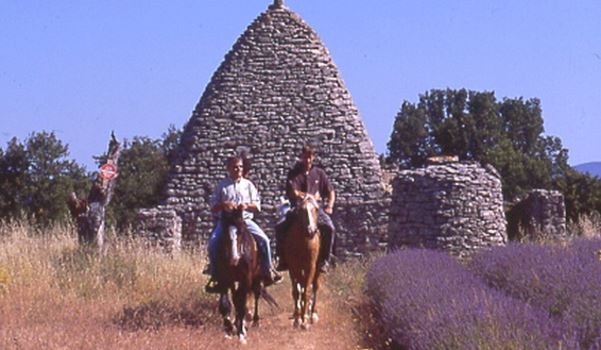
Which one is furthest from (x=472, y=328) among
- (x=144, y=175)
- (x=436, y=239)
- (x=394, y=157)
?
(x=394, y=157)

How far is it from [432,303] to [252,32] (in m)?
19.2

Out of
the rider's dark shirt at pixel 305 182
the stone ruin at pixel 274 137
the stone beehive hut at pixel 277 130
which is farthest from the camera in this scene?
the stone beehive hut at pixel 277 130

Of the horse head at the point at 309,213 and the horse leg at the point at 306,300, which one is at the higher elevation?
the horse head at the point at 309,213

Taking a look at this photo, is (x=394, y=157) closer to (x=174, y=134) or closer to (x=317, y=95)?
(x=174, y=134)

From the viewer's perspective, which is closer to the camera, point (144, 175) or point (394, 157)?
point (144, 175)

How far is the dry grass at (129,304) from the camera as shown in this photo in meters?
11.7

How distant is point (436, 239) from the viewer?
70.1 feet

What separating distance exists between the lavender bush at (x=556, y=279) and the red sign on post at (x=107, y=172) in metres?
7.03

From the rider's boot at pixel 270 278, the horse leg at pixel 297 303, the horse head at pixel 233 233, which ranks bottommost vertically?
the horse leg at pixel 297 303

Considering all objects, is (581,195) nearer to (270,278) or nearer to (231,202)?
(270,278)

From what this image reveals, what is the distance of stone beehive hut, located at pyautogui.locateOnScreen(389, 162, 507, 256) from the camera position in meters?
21.3

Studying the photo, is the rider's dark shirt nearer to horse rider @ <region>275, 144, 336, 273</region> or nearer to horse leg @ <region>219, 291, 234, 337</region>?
horse rider @ <region>275, 144, 336, 273</region>

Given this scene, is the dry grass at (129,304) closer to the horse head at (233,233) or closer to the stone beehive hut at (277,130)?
the horse head at (233,233)

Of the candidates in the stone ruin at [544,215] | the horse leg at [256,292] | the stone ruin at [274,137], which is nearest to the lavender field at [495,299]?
the horse leg at [256,292]
